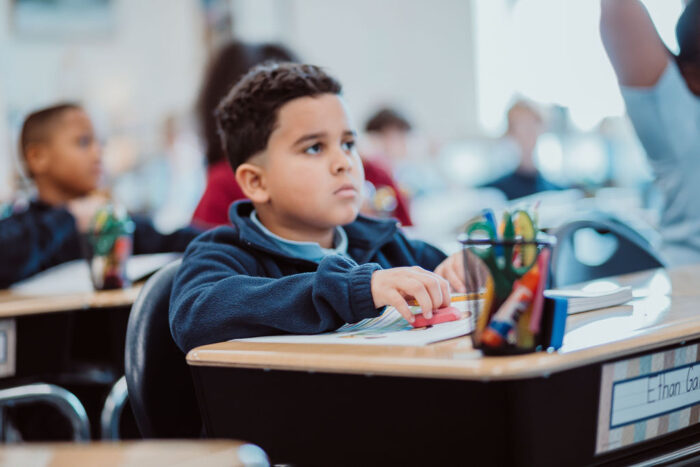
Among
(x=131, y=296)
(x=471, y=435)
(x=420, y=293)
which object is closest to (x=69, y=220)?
(x=131, y=296)

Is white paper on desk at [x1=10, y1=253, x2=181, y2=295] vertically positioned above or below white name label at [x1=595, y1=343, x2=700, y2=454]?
below

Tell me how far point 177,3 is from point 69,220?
6749mm

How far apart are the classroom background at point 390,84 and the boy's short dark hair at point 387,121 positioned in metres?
0.12

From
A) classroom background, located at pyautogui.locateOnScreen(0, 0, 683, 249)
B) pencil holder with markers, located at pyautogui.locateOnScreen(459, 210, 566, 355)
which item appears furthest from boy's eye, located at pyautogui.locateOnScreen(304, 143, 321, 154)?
classroom background, located at pyautogui.locateOnScreen(0, 0, 683, 249)

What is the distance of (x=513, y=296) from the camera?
0.74 m

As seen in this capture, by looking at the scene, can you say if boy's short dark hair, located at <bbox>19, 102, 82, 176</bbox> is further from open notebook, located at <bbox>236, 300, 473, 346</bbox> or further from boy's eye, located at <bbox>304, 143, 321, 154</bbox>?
open notebook, located at <bbox>236, 300, 473, 346</bbox>

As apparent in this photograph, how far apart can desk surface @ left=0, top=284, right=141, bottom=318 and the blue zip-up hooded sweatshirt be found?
0.54 m

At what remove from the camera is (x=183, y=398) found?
1.17 m

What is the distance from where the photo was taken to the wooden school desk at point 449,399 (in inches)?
28.8

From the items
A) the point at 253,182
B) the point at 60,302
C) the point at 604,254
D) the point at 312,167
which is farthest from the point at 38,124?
the point at 604,254

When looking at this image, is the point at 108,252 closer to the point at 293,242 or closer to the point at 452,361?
the point at 293,242

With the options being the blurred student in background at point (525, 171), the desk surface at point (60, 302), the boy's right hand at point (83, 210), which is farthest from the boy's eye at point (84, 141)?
the blurred student in background at point (525, 171)

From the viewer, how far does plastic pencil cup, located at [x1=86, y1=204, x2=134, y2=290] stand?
Answer: 1.84 m

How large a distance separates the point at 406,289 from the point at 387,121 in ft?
12.8
